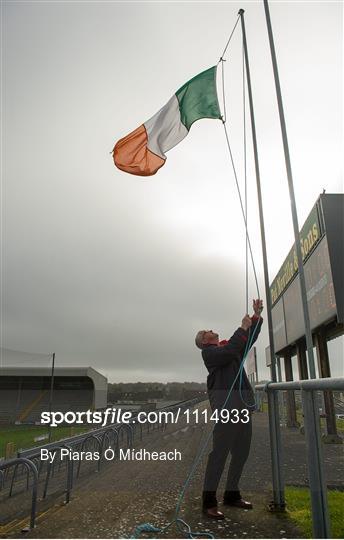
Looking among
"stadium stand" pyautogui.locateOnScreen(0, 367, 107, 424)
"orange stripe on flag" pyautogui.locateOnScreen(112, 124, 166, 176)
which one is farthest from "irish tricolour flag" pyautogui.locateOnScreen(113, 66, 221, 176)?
"stadium stand" pyautogui.locateOnScreen(0, 367, 107, 424)

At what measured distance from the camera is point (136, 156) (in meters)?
5.96

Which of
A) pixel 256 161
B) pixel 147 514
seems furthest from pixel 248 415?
pixel 256 161

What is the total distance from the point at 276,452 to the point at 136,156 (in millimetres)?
4233

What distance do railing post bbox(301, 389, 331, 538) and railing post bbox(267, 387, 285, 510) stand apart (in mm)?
1331

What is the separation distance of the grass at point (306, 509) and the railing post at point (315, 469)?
0.18 m

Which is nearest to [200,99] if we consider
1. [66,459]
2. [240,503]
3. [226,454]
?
[226,454]

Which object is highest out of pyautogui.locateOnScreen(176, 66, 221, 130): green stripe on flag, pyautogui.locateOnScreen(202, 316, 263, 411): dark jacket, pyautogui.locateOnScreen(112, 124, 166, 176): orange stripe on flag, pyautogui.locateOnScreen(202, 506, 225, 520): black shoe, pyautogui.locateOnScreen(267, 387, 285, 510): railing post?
pyautogui.locateOnScreen(176, 66, 221, 130): green stripe on flag

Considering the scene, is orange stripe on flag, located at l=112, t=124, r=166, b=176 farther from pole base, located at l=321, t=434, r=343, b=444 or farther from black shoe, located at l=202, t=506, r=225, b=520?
black shoe, located at l=202, t=506, r=225, b=520

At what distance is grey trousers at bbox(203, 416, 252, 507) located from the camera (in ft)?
12.7

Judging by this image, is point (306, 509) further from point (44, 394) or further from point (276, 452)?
point (44, 394)

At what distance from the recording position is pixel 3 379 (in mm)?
50531

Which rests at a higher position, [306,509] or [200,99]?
[200,99]

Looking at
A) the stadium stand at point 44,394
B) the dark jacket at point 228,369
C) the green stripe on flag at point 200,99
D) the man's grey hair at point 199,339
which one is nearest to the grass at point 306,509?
the dark jacket at point 228,369

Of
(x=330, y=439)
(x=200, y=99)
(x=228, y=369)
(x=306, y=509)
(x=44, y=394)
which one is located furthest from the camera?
(x=44, y=394)
